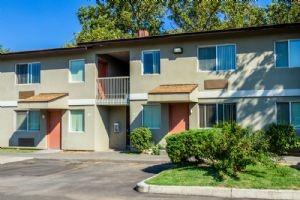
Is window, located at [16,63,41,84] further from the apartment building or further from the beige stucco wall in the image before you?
the beige stucco wall

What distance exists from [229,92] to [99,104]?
7.54 m

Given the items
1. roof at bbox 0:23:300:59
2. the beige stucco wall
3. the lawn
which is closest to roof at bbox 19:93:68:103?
roof at bbox 0:23:300:59

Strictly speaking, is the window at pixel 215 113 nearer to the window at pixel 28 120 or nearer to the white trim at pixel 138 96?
the white trim at pixel 138 96

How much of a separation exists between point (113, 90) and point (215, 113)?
250 inches

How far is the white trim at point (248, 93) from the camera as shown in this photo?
19828 millimetres

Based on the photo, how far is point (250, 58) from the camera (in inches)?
816

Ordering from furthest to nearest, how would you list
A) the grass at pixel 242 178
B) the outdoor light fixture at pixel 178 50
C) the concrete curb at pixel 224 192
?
the outdoor light fixture at pixel 178 50
the grass at pixel 242 178
the concrete curb at pixel 224 192

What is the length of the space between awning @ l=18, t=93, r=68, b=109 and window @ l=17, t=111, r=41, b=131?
1.55 metres

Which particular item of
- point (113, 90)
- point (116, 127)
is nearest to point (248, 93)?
point (113, 90)

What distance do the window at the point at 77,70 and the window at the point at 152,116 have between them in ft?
15.0

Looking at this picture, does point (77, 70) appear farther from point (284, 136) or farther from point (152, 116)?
point (284, 136)

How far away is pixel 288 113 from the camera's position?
1989 centimetres

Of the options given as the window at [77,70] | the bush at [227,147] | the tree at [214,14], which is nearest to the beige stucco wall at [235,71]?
the window at [77,70]

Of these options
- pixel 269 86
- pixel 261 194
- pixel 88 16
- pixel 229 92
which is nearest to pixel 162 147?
pixel 229 92
